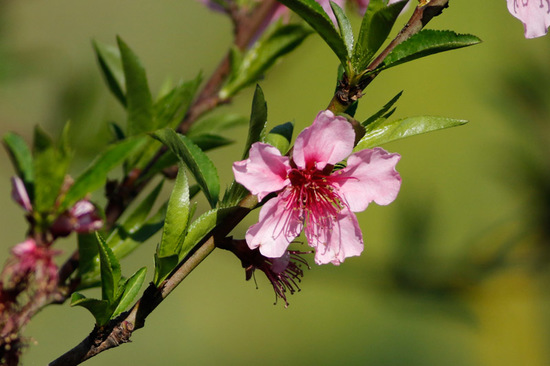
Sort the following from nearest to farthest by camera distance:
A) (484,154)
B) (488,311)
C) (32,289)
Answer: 1. (32,289)
2. (488,311)
3. (484,154)

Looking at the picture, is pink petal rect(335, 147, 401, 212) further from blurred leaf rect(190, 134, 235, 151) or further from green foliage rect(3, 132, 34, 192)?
green foliage rect(3, 132, 34, 192)

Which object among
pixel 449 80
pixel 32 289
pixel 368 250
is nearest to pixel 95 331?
pixel 32 289

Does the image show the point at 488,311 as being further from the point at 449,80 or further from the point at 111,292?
the point at 111,292

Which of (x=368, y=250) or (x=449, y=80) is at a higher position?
(x=449, y=80)

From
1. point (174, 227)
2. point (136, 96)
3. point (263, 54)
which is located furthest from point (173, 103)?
point (174, 227)

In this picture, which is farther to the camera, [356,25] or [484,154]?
[484,154]

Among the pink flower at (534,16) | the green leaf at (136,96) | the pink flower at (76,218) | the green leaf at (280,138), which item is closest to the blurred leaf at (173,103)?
the green leaf at (136,96)

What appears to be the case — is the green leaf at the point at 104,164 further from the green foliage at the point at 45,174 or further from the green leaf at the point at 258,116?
the green leaf at the point at 258,116

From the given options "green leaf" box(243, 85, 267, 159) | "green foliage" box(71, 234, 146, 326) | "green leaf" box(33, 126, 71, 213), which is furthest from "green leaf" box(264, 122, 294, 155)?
"green leaf" box(33, 126, 71, 213)

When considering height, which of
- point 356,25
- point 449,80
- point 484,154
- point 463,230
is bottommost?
point 463,230
